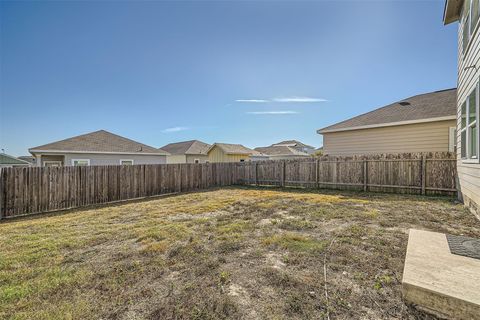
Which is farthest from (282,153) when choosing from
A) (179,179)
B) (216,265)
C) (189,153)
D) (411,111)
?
(216,265)

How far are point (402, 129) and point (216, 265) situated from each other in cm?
1096

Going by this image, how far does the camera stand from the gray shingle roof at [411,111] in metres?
9.55

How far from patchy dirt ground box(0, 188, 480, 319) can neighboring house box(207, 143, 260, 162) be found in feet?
69.6

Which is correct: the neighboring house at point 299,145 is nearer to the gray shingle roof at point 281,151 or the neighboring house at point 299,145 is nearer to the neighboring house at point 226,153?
the gray shingle roof at point 281,151

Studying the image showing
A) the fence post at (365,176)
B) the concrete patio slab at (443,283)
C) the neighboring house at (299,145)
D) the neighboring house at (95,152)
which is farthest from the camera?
the neighboring house at (299,145)

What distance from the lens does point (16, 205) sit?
22.5 ft

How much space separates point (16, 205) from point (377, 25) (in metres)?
14.2

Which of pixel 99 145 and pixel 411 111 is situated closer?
pixel 411 111

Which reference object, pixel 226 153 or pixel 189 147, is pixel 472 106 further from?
pixel 189 147

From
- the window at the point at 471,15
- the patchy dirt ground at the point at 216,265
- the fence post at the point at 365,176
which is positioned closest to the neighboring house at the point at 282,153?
the fence post at the point at 365,176

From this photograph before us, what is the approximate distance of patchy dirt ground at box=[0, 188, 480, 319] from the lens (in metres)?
2.09

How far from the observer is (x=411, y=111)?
10547 millimetres

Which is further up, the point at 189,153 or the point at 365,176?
the point at 189,153

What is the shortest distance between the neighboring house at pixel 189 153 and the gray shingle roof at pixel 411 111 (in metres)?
18.2
